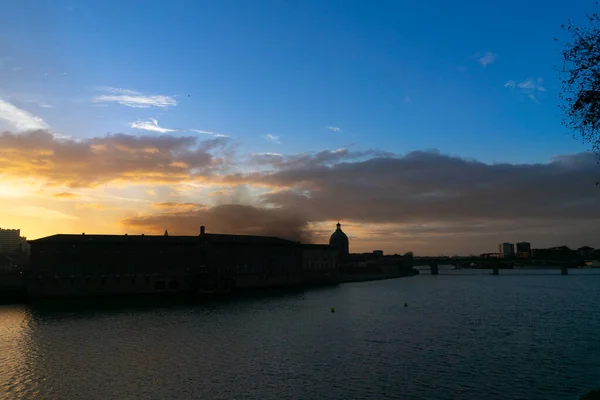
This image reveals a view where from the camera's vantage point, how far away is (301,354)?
1581 inches

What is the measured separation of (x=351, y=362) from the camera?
36.9 meters

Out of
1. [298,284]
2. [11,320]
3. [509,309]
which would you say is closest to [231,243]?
[298,284]

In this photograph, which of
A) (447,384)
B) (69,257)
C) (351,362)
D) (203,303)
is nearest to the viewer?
(447,384)

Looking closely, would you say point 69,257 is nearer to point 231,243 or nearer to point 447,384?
point 231,243

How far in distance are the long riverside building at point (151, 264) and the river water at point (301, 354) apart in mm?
29103

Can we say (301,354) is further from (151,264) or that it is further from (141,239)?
(141,239)

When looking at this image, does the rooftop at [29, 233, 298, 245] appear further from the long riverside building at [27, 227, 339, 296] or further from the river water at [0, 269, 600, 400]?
the river water at [0, 269, 600, 400]

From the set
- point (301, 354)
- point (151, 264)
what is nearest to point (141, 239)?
point (151, 264)

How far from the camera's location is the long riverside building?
97.9m

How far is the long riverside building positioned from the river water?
1146 inches

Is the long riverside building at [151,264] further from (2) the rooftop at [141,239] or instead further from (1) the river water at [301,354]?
(1) the river water at [301,354]

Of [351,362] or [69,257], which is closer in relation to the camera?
[351,362]

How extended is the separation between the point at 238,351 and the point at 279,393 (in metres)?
13.2

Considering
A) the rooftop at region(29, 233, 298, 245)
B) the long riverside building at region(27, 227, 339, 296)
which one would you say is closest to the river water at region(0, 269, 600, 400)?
the long riverside building at region(27, 227, 339, 296)
